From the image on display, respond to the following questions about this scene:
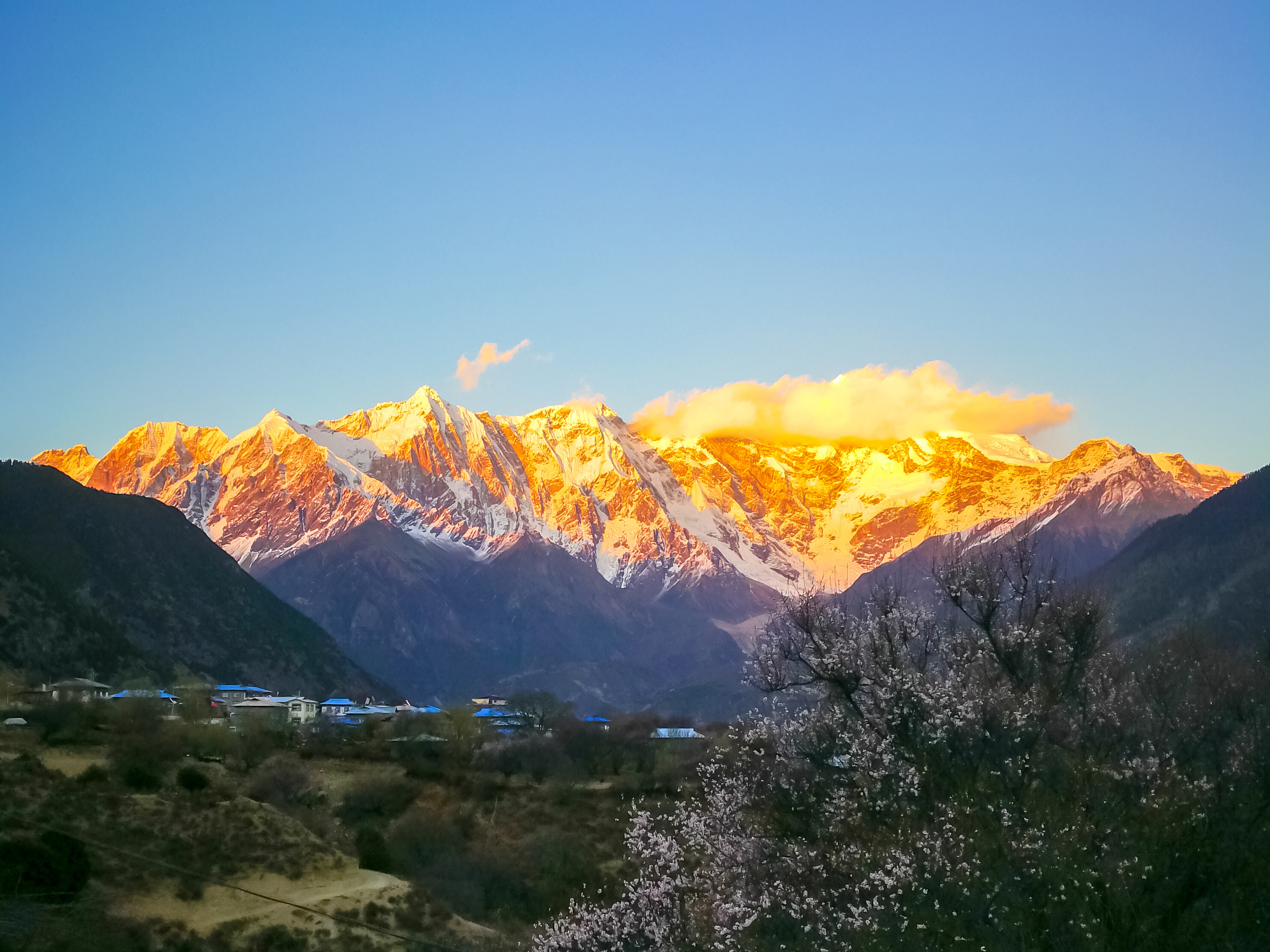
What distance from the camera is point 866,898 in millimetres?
31422

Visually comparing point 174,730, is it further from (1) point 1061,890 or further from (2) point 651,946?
(1) point 1061,890

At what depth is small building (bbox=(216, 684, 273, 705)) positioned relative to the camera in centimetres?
13400

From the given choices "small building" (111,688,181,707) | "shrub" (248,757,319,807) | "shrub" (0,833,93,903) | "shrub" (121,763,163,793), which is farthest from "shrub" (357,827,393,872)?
"small building" (111,688,181,707)

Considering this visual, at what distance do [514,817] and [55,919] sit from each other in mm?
45759

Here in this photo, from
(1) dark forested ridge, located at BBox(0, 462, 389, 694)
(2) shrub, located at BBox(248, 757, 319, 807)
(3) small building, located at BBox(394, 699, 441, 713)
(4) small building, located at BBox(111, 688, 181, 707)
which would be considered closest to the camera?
(2) shrub, located at BBox(248, 757, 319, 807)

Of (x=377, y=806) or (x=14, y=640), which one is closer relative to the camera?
(x=377, y=806)

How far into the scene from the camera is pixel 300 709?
5212 inches

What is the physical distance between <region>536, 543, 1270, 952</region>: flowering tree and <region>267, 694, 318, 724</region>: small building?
8620 cm

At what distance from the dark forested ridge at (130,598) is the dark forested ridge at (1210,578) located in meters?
104

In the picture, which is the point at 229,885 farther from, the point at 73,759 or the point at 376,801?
the point at 376,801

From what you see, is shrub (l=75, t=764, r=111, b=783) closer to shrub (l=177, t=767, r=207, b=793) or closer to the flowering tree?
shrub (l=177, t=767, r=207, b=793)

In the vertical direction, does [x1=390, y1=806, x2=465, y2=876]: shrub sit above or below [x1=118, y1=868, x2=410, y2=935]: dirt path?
below

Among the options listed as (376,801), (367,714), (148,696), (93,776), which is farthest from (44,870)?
(367,714)

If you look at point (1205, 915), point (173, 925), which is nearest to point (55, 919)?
point (173, 925)
